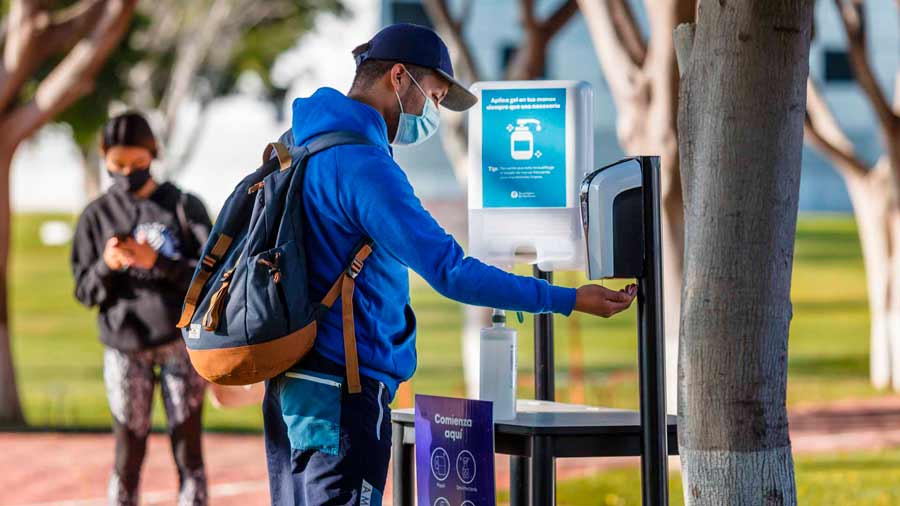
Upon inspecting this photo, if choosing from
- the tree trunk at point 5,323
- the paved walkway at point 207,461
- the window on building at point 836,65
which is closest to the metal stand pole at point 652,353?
the paved walkway at point 207,461

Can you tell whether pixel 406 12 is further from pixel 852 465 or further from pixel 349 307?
pixel 349 307

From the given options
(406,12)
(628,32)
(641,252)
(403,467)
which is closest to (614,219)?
(641,252)

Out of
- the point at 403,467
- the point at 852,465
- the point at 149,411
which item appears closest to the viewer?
the point at 403,467

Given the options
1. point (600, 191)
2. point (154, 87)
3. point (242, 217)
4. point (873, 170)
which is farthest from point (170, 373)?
point (154, 87)

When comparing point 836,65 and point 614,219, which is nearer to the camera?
point 614,219

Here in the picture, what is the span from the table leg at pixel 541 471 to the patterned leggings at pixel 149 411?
2.42 meters

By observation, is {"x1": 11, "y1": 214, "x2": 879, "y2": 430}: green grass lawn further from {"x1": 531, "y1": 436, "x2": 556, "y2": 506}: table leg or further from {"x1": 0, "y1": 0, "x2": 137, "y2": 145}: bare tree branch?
{"x1": 531, "y1": 436, "x2": 556, "y2": 506}: table leg

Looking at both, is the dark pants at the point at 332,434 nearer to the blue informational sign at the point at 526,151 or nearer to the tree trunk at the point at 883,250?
the blue informational sign at the point at 526,151

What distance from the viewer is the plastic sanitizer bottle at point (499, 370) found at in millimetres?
4805

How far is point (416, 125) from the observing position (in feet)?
14.5

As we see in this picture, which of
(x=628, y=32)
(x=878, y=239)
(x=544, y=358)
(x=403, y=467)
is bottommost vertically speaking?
(x=403, y=467)

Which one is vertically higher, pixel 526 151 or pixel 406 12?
pixel 406 12

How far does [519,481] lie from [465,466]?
0.99 m

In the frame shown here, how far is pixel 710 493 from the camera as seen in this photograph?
4379 mm
